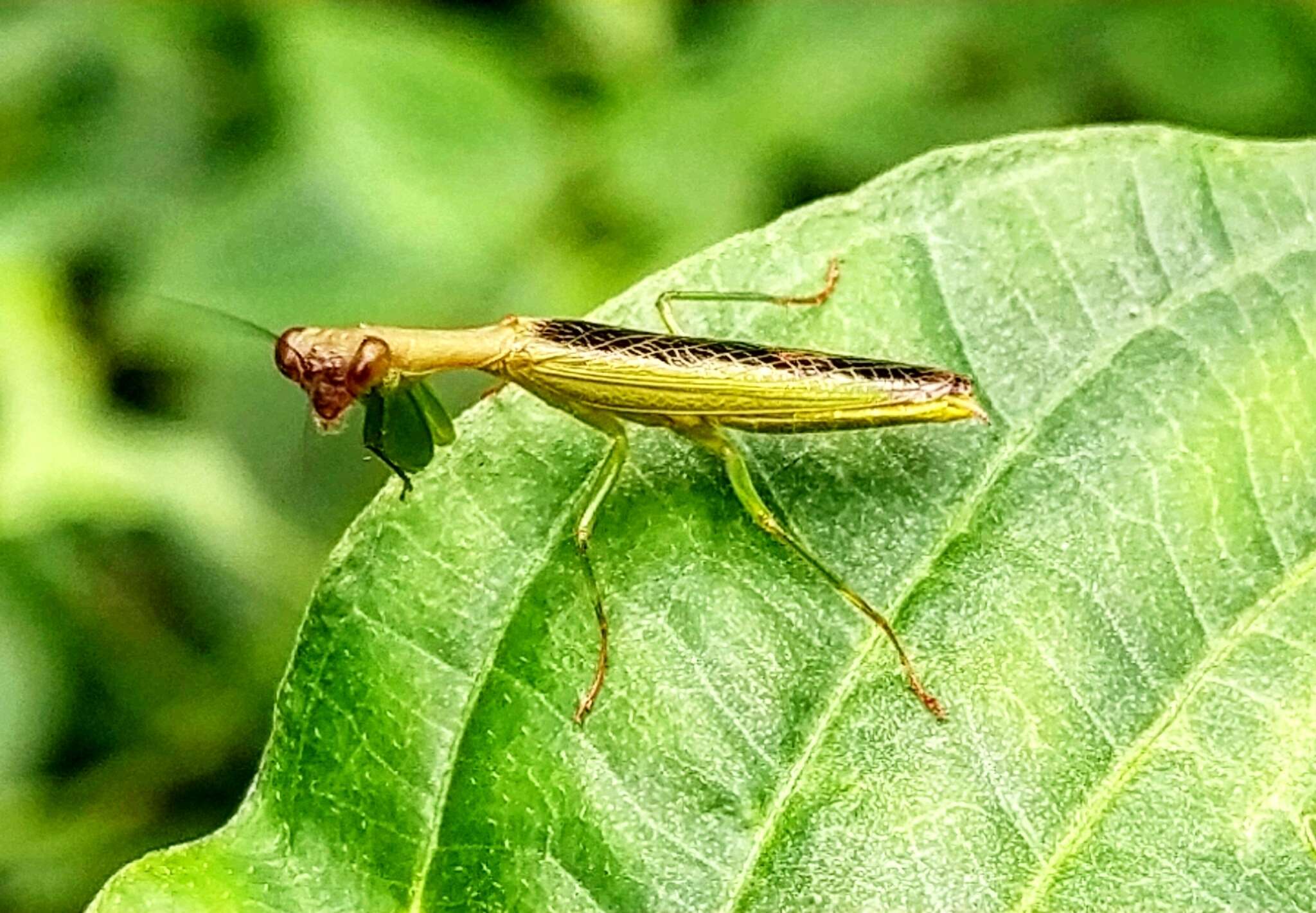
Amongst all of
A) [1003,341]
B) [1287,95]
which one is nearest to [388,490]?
[1003,341]

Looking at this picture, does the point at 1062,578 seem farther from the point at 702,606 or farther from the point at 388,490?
the point at 388,490

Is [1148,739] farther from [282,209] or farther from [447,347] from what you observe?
[282,209]

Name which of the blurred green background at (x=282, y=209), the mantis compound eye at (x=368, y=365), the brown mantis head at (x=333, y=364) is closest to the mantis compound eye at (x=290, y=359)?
the brown mantis head at (x=333, y=364)

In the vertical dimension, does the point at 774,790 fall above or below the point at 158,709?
below

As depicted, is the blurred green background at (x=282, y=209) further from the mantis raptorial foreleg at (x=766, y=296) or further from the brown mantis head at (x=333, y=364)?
the mantis raptorial foreleg at (x=766, y=296)

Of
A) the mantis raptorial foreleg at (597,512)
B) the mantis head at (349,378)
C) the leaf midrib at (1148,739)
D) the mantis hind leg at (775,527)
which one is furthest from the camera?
the mantis head at (349,378)
